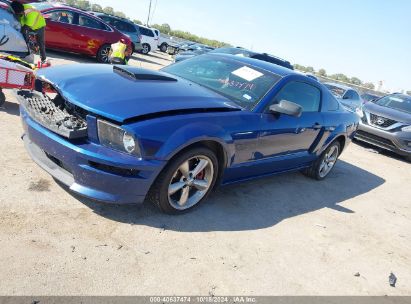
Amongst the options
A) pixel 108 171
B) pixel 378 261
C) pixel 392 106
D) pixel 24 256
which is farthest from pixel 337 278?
pixel 392 106

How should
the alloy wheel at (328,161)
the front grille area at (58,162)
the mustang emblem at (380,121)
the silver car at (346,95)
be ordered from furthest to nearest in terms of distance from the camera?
the silver car at (346,95), the mustang emblem at (380,121), the alloy wheel at (328,161), the front grille area at (58,162)

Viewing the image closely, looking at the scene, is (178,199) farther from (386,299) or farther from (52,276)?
(386,299)

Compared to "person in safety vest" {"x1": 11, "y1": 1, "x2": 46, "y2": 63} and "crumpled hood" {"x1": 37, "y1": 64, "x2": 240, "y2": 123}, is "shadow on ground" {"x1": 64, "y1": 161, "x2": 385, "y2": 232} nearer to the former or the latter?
"crumpled hood" {"x1": 37, "y1": 64, "x2": 240, "y2": 123}

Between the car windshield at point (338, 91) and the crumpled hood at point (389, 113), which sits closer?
the crumpled hood at point (389, 113)

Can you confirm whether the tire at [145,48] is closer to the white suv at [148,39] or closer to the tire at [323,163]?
the white suv at [148,39]

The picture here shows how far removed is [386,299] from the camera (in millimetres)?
3418

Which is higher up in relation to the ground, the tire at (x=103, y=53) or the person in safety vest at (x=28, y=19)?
the person in safety vest at (x=28, y=19)

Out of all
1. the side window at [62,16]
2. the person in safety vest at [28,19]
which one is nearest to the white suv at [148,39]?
the side window at [62,16]

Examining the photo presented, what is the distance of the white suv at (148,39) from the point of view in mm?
22641

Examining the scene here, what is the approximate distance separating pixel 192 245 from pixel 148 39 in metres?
21.0

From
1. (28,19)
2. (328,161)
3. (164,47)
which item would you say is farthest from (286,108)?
(164,47)

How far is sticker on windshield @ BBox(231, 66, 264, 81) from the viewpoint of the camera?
4531 mm

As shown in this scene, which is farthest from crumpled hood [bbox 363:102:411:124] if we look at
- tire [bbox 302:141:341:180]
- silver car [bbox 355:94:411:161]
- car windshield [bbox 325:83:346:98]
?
tire [bbox 302:141:341:180]

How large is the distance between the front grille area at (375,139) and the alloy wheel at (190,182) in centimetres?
724
